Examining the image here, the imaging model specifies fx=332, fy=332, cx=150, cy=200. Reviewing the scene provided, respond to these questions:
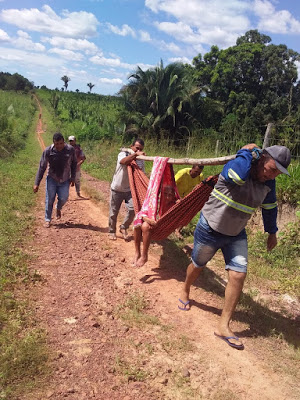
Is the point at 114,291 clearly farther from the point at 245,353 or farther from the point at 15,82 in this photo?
the point at 15,82

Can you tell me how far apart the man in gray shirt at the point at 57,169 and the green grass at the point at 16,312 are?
608 mm

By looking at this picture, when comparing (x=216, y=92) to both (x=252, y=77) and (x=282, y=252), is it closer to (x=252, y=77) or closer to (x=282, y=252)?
(x=252, y=77)

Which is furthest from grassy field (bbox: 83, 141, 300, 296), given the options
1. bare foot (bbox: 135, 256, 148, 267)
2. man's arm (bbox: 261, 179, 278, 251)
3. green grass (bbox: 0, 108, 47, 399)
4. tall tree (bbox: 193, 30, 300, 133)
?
tall tree (bbox: 193, 30, 300, 133)

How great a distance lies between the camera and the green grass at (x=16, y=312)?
2.22 metres

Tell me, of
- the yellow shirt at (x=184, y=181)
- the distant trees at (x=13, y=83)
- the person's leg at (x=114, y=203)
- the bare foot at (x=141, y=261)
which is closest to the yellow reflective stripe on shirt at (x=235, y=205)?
the bare foot at (x=141, y=261)

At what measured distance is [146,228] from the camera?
3730 mm

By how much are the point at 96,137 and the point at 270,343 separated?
15.2 meters

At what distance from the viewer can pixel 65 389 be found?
86.1 inches

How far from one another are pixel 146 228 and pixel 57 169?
229 cm

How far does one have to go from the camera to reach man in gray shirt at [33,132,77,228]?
17.1ft

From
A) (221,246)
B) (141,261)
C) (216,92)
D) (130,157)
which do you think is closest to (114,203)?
(130,157)

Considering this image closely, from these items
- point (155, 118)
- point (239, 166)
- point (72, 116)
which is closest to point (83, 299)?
point (239, 166)

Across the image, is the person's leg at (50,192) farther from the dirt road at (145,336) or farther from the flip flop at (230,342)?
the flip flop at (230,342)

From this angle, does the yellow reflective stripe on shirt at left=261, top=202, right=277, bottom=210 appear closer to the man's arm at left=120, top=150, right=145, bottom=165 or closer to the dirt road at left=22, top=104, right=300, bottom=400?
the dirt road at left=22, top=104, right=300, bottom=400
